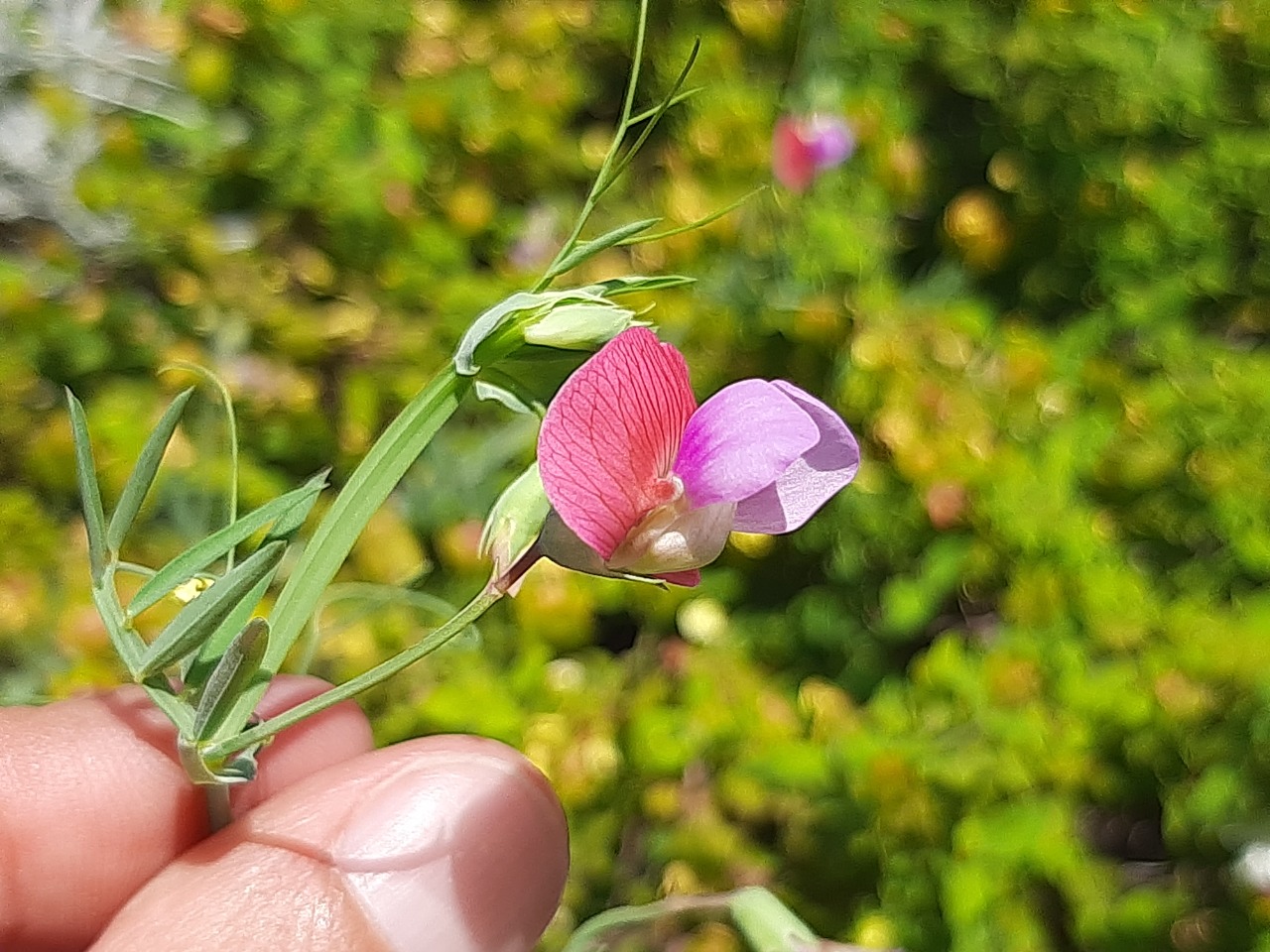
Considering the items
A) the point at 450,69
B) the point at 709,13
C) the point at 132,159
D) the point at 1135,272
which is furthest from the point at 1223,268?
the point at 132,159

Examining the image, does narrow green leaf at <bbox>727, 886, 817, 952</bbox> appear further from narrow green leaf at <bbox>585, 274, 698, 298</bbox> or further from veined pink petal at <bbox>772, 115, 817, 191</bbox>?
veined pink petal at <bbox>772, 115, 817, 191</bbox>

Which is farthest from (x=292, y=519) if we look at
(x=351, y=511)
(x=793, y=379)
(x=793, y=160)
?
(x=793, y=160)

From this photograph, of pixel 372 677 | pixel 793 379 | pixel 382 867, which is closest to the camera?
pixel 372 677

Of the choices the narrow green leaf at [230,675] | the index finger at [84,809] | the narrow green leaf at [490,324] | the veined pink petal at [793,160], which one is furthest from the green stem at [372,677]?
the veined pink petal at [793,160]

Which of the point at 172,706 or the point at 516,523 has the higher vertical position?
the point at 516,523

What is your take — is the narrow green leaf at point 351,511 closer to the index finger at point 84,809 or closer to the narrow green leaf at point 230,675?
the narrow green leaf at point 230,675

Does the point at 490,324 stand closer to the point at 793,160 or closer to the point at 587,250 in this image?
the point at 587,250
